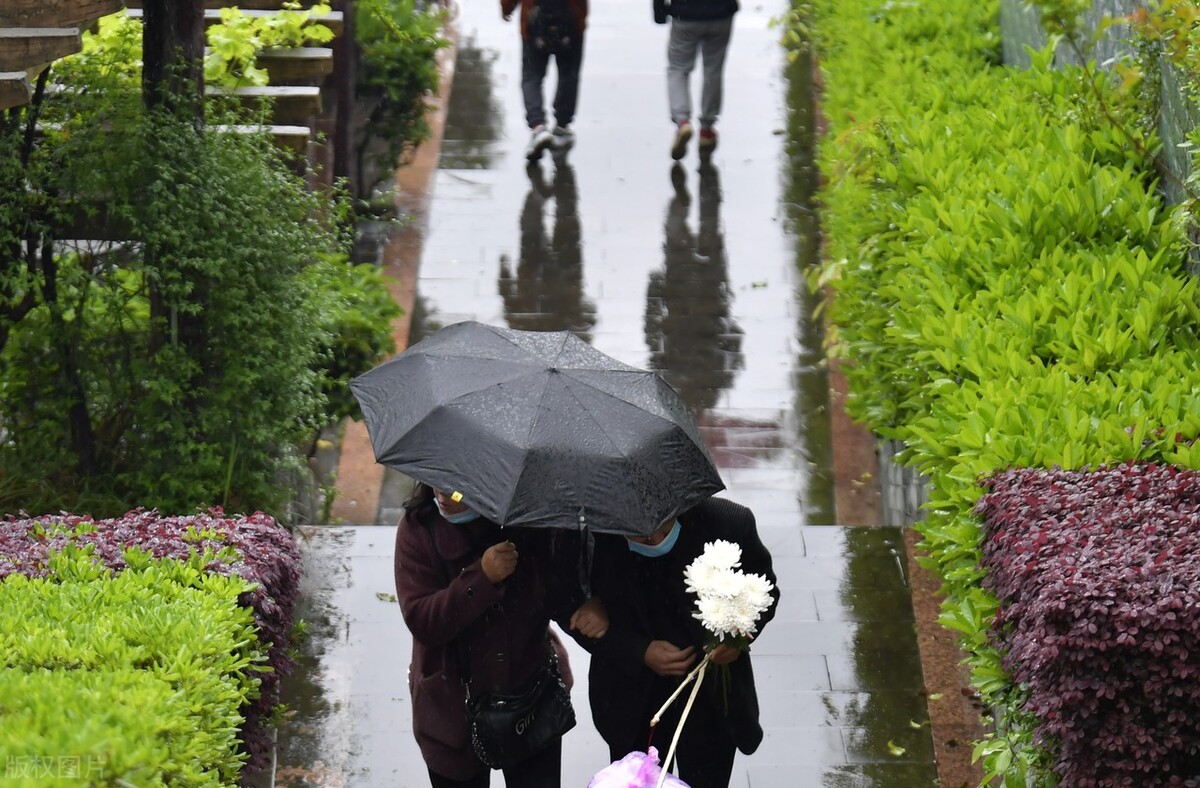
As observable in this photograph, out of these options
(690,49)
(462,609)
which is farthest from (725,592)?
(690,49)

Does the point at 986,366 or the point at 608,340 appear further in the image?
the point at 608,340

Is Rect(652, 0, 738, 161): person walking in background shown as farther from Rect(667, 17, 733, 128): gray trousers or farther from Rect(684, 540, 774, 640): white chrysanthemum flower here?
Rect(684, 540, 774, 640): white chrysanthemum flower

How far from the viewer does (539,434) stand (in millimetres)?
4273

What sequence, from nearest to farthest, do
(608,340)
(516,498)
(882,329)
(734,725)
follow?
(516,498) → (734,725) → (882,329) → (608,340)

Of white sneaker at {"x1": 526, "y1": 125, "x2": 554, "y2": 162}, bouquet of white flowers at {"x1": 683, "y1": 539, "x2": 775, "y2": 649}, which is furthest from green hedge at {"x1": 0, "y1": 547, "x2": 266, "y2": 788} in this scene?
white sneaker at {"x1": 526, "y1": 125, "x2": 554, "y2": 162}

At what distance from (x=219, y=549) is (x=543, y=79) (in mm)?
7995

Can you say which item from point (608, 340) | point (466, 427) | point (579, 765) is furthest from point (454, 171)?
point (466, 427)

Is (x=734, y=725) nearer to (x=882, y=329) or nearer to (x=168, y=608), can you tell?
(x=168, y=608)

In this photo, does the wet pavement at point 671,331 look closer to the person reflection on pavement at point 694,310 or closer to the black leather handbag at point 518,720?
the person reflection on pavement at point 694,310

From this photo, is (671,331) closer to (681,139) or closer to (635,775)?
(681,139)

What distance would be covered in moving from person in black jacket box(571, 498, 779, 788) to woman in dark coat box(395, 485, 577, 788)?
15cm

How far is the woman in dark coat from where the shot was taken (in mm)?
4344

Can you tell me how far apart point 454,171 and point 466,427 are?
8.20m

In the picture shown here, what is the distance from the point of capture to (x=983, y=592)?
15.6 feet
